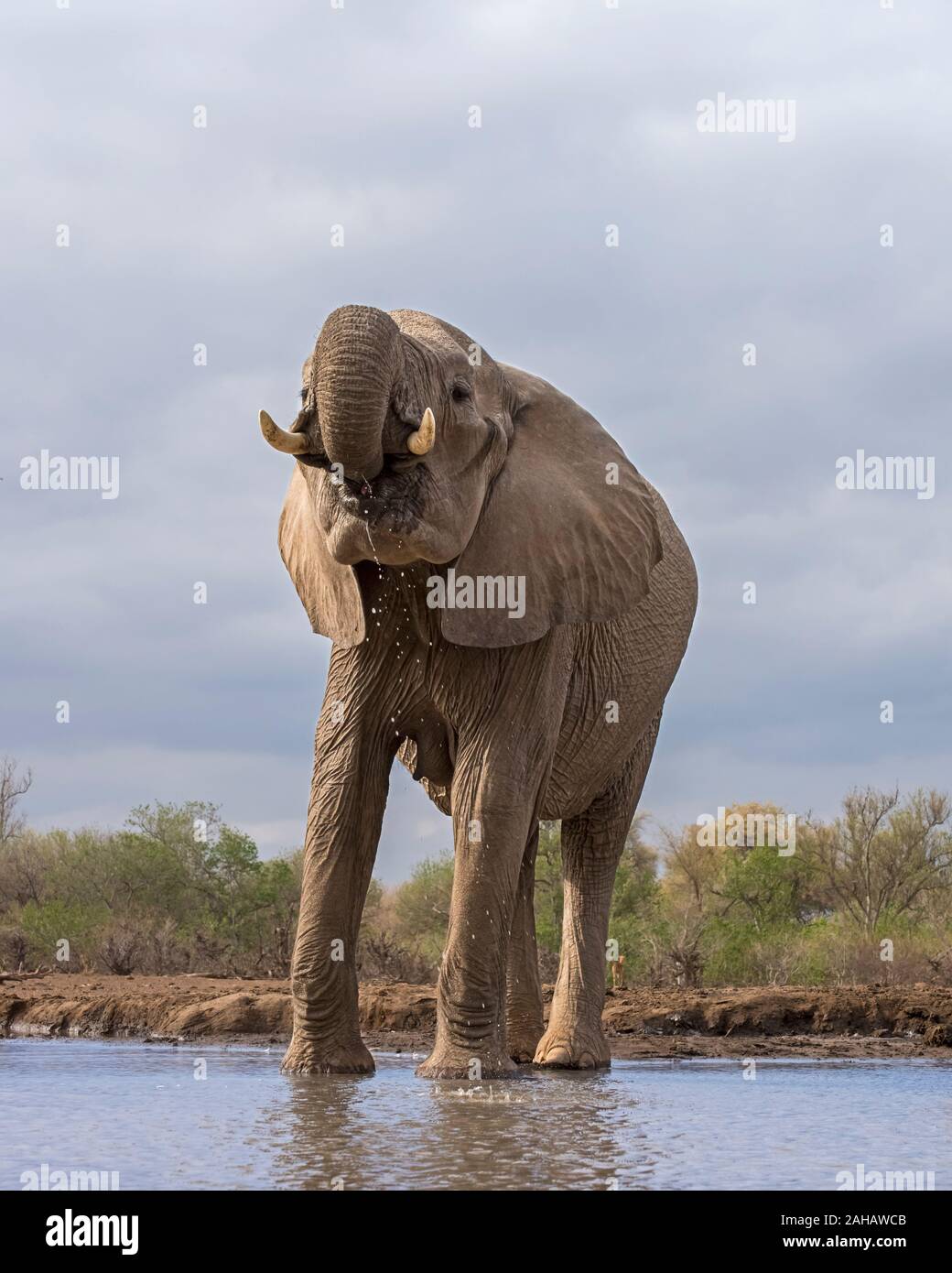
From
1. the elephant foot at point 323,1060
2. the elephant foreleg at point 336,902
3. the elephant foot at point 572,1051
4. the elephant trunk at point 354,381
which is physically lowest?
the elephant foot at point 572,1051

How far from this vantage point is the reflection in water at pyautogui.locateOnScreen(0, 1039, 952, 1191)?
210 inches

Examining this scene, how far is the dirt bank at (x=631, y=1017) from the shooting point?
1230cm

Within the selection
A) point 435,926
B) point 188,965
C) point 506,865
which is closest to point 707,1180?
point 506,865

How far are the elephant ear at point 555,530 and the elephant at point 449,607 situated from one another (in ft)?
0.04

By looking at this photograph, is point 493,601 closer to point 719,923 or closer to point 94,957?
point 94,957

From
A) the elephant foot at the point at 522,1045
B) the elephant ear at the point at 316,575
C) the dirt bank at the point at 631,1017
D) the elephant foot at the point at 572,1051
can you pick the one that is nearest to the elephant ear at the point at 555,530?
the elephant ear at the point at 316,575

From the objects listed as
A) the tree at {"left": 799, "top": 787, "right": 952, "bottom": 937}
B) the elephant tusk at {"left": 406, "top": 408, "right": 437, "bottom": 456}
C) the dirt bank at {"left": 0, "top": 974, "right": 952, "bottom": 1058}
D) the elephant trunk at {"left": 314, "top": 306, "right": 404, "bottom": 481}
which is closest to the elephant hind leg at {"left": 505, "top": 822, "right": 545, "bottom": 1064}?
the dirt bank at {"left": 0, "top": 974, "right": 952, "bottom": 1058}

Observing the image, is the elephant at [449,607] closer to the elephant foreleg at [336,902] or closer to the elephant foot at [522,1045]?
the elephant foreleg at [336,902]

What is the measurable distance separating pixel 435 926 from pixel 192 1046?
21352 millimetres

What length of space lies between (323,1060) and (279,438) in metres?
3.17

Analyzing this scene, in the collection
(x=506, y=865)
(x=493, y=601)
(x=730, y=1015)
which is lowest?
(x=730, y=1015)

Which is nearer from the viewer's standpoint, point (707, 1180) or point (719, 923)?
point (707, 1180)

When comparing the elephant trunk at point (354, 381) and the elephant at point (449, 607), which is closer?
the elephant trunk at point (354, 381)

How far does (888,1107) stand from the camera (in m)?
7.90
